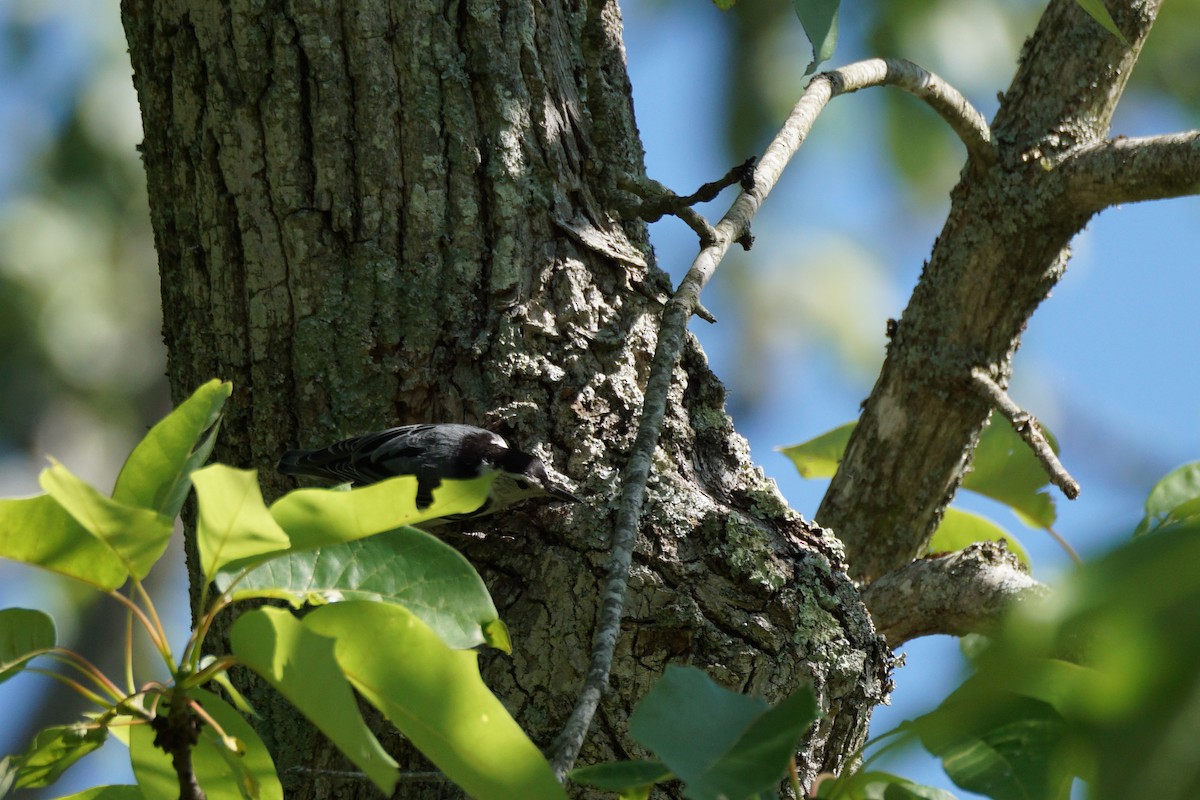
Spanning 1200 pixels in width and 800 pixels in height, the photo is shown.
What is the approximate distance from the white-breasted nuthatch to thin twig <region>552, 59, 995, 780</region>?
9.8 inches

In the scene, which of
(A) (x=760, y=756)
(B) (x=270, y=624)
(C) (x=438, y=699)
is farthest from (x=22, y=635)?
(A) (x=760, y=756)

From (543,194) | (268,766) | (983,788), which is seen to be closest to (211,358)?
(543,194)

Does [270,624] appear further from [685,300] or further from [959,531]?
[959,531]

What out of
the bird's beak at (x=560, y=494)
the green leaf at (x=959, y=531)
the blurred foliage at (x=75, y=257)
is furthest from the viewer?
Result: the blurred foliage at (x=75, y=257)

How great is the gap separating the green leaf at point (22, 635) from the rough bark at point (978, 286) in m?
2.00

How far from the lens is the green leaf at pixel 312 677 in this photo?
0.86 metres

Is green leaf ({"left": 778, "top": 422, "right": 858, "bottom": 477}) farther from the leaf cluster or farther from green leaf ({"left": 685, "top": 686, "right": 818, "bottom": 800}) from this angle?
green leaf ({"left": 685, "top": 686, "right": 818, "bottom": 800})

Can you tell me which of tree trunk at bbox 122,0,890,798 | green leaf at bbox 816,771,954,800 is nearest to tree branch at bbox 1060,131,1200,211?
tree trunk at bbox 122,0,890,798

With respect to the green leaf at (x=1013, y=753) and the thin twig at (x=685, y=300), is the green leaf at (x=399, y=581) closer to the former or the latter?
the thin twig at (x=685, y=300)

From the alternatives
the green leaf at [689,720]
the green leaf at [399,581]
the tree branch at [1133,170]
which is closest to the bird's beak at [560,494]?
the green leaf at [399,581]

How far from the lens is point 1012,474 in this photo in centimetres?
282

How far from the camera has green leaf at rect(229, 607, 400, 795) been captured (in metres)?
0.86

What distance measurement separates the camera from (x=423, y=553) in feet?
3.92

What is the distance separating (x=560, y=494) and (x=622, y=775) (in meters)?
0.94
